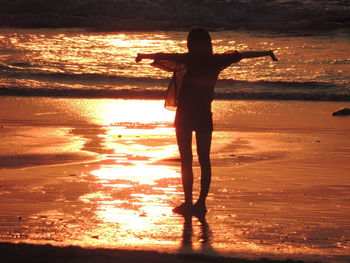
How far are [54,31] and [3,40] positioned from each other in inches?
127

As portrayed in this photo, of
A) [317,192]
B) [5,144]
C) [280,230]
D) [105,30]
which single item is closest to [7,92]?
[5,144]

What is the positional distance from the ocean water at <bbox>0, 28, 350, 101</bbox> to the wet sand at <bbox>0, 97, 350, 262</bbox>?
4.07 meters

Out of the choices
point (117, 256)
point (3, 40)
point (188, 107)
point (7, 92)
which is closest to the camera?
point (117, 256)

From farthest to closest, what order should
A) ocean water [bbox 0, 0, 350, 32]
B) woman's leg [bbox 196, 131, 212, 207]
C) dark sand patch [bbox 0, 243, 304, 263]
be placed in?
ocean water [bbox 0, 0, 350, 32], woman's leg [bbox 196, 131, 212, 207], dark sand patch [bbox 0, 243, 304, 263]

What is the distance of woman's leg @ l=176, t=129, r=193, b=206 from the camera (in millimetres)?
7180

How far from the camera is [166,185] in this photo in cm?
815

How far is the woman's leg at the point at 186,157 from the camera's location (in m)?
7.18

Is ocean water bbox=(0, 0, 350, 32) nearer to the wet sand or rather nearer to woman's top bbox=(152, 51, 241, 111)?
the wet sand

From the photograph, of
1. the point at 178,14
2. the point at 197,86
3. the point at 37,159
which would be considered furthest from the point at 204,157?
the point at 178,14

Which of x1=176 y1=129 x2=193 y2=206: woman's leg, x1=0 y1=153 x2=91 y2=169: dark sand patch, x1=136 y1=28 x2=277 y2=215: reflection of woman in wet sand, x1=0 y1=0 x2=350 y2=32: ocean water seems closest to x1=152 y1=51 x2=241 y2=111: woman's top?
x1=136 y1=28 x2=277 y2=215: reflection of woman in wet sand

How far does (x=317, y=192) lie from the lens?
7.87m

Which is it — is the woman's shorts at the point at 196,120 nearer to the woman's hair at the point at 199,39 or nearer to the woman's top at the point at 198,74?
the woman's top at the point at 198,74

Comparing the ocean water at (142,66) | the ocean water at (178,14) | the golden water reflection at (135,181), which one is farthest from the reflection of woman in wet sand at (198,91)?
the ocean water at (178,14)

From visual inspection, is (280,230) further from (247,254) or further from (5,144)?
(5,144)
